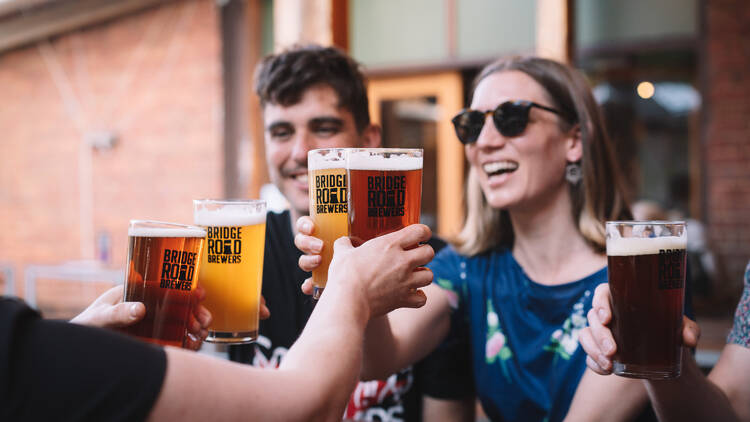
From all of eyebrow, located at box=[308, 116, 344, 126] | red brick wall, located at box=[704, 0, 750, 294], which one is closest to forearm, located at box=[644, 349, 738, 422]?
eyebrow, located at box=[308, 116, 344, 126]

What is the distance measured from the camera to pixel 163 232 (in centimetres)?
117

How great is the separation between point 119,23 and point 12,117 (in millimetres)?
2192

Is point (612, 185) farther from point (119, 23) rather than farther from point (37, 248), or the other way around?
point (37, 248)

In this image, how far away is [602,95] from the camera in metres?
5.56

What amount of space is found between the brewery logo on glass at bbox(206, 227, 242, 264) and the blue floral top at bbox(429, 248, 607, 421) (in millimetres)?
822

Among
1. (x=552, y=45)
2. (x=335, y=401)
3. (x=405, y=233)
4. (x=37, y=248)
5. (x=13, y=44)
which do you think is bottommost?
(x=37, y=248)

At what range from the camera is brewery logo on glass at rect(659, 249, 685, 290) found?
115cm

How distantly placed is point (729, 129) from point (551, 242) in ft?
12.8

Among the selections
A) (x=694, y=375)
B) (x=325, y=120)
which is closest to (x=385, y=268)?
(x=694, y=375)

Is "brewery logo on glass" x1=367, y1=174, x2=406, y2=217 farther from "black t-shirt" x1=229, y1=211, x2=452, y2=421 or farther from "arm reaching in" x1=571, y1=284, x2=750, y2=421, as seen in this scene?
"black t-shirt" x1=229, y1=211, x2=452, y2=421

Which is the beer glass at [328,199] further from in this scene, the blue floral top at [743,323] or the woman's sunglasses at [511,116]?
the blue floral top at [743,323]

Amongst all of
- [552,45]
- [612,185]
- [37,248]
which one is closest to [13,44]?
[37,248]

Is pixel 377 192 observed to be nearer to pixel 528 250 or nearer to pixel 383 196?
pixel 383 196

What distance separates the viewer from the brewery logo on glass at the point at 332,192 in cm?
121
